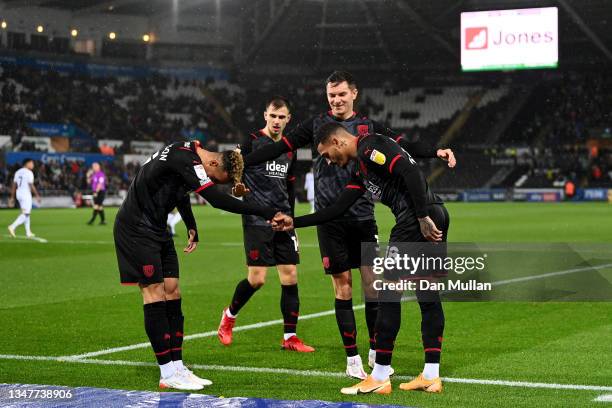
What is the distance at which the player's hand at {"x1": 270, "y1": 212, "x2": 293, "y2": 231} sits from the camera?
6.95 metres

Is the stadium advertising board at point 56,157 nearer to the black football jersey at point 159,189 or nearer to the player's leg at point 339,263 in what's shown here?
the player's leg at point 339,263

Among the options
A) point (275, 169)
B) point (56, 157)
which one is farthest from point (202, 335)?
point (56, 157)

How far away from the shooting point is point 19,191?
2494cm

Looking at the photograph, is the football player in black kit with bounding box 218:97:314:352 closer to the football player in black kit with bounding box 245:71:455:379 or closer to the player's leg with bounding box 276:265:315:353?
the player's leg with bounding box 276:265:315:353

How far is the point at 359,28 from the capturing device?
61.7 m

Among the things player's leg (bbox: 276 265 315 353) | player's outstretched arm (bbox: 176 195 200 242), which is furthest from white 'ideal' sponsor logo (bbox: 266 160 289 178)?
player's outstretched arm (bbox: 176 195 200 242)

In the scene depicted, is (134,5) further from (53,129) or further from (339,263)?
(339,263)

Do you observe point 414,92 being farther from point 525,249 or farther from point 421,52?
point 525,249

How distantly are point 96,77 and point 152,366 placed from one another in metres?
56.9

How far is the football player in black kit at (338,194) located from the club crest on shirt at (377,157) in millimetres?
1023

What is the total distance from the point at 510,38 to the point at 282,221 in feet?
→ 140

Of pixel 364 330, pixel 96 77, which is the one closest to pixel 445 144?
pixel 96 77

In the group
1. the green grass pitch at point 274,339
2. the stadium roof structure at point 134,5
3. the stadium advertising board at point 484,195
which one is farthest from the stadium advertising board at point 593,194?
the green grass pitch at point 274,339

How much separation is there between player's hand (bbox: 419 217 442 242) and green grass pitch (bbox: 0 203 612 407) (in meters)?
1.19
